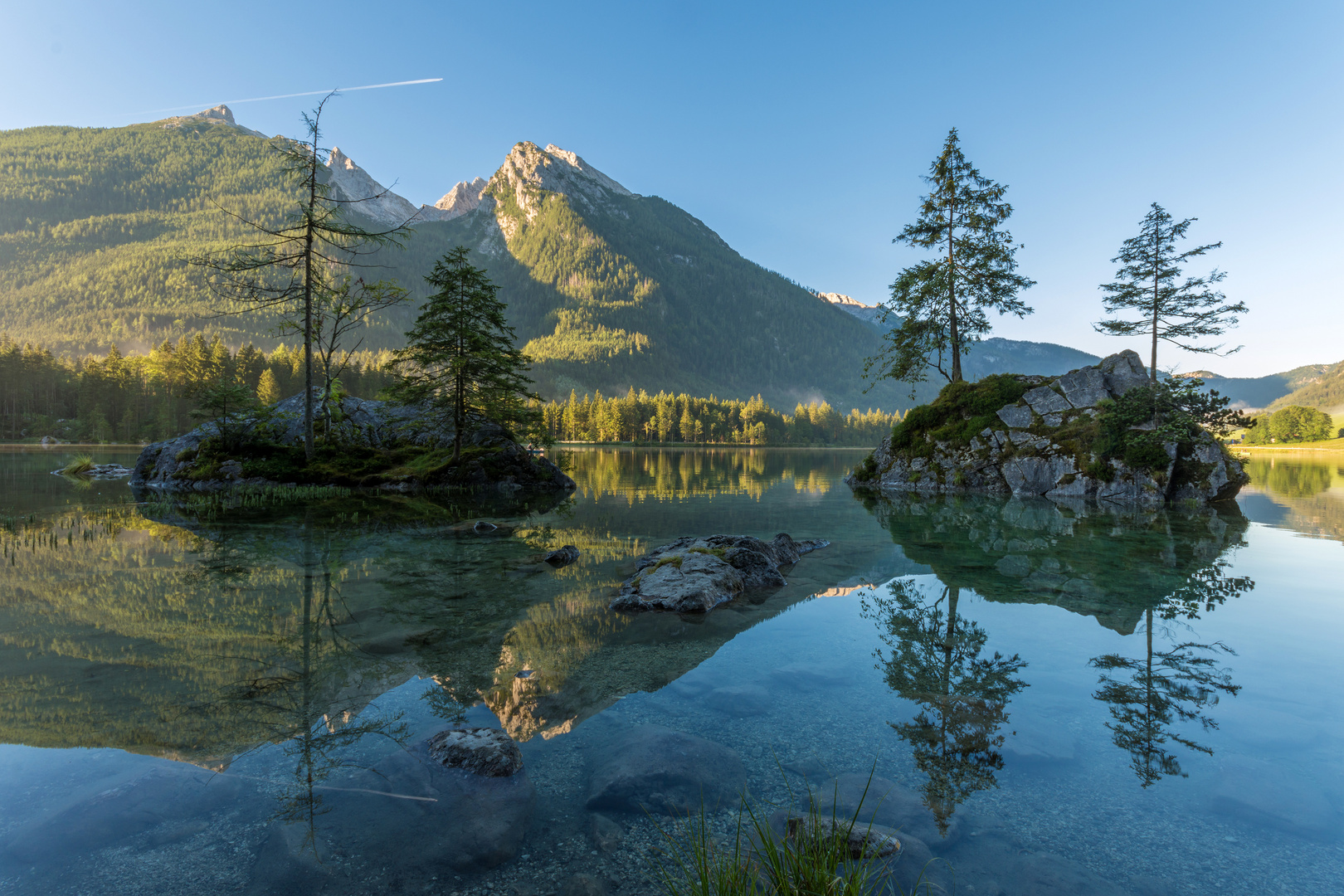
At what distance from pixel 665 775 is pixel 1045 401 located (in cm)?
3244

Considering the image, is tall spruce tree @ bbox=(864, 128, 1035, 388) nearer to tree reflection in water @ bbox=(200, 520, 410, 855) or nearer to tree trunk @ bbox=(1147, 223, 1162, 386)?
tree trunk @ bbox=(1147, 223, 1162, 386)

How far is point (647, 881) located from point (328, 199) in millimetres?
28583

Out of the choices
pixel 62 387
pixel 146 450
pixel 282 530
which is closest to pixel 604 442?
pixel 62 387

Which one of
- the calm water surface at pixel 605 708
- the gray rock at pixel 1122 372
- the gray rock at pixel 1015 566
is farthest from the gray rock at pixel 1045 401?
the gray rock at pixel 1015 566

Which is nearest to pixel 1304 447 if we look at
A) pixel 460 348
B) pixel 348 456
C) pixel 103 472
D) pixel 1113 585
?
pixel 1113 585

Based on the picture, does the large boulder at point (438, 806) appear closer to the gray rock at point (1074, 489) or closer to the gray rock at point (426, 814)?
the gray rock at point (426, 814)

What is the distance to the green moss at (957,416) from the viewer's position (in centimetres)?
3031

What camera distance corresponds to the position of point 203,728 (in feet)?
15.6

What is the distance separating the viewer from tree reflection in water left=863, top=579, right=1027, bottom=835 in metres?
4.28

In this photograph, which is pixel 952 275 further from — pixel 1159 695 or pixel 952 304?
pixel 1159 695

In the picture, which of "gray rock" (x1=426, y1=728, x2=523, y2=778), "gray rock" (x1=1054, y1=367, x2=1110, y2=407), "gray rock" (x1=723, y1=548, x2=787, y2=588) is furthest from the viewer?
"gray rock" (x1=1054, y1=367, x2=1110, y2=407)

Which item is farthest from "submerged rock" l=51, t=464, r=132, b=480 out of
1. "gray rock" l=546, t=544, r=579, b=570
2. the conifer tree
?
the conifer tree

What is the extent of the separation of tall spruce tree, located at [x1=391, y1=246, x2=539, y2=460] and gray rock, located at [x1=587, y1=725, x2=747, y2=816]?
919 inches

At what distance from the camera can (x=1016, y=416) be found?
97.5 feet
